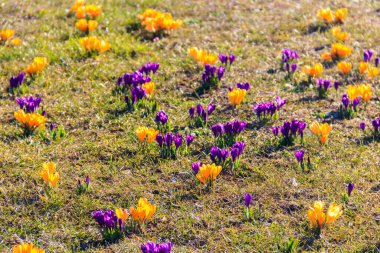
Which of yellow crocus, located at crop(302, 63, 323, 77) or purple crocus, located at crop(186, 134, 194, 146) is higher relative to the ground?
yellow crocus, located at crop(302, 63, 323, 77)

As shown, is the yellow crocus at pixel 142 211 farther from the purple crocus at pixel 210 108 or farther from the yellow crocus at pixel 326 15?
the yellow crocus at pixel 326 15

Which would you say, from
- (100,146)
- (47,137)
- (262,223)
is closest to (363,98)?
(262,223)

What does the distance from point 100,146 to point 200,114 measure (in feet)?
4.13

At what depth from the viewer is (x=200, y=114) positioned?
23.8 feet

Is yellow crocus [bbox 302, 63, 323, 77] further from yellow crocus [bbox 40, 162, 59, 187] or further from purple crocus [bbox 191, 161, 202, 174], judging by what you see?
yellow crocus [bbox 40, 162, 59, 187]

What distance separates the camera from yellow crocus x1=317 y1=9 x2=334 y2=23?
396 inches

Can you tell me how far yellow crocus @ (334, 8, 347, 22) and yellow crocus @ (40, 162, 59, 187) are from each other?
6.02 m

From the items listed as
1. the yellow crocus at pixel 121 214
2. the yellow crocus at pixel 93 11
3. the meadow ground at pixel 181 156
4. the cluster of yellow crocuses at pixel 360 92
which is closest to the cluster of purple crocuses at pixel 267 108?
the meadow ground at pixel 181 156

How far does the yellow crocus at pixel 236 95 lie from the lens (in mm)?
7477

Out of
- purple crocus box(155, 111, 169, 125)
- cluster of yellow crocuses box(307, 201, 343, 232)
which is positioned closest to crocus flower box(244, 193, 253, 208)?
cluster of yellow crocuses box(307, 201, 343, 232)

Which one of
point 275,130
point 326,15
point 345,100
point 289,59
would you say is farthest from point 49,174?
point 326,15

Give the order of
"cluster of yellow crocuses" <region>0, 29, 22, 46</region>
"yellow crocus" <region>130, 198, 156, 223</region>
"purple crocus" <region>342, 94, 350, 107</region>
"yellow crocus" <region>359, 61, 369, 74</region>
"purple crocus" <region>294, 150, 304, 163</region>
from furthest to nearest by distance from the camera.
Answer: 1. "cluster of yellow crocuses" <region>0, 29, 22, 46</region>
2. "yellow crocus" <region>359, 61, 369, 74</region>
3. "purple crocus" <region>342, 94, 350, 107</region>
4. "purple crocus" <region>294, 150, 304, 163</region>
5. "yellow crocus" <region>130, 198, 156, 223</region>

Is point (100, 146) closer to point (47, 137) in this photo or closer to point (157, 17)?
point (47, 137)

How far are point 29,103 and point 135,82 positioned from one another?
1388 mm
